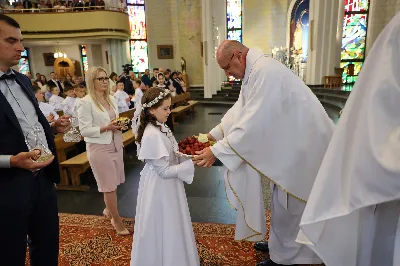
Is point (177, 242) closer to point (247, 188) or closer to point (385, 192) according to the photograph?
point (247, 188)

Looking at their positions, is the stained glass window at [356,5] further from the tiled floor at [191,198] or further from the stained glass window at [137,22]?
the tiled floor at [191,198]

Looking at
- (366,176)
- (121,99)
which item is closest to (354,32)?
(121,99)

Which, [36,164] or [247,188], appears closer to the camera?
[36,164]

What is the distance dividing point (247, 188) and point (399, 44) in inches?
61.1

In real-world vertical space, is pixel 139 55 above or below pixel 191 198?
above

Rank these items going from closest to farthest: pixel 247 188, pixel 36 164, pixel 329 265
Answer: pixel 329 265, pixel 36 164, pixel 247 188

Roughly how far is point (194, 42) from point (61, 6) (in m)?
7.95

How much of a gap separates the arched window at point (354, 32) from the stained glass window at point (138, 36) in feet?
39.5

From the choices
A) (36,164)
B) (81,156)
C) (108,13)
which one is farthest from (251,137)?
(108,13)

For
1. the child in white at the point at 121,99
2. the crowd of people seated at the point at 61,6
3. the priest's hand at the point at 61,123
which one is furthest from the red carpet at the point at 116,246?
the crowd of people seated at the point at 61,6

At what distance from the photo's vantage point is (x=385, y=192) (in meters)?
1.00

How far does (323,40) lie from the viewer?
1270cm

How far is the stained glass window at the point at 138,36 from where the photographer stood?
19.2 metres

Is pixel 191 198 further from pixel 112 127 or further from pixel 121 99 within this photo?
pixel 121 99
